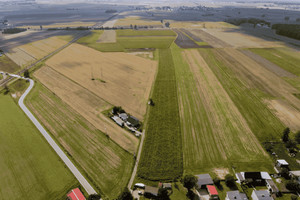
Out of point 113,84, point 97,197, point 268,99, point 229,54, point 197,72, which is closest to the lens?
point 97,197

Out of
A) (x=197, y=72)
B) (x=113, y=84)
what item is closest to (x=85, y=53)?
(x=113, y=84)

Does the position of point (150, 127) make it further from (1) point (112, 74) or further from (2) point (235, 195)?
(1) point (112, 74)

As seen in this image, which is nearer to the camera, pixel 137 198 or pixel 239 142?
pixel 137 198

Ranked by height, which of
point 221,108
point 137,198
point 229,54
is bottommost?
point 137,198

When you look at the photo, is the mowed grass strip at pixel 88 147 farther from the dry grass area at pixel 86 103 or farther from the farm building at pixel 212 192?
the farm building at pixel 212 192

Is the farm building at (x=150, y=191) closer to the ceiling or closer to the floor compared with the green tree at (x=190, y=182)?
closer to the floor

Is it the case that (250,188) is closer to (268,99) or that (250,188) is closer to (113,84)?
(268,99)

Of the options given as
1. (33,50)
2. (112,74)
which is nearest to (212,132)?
(112,74)

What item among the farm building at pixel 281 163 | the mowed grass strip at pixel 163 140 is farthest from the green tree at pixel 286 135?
the mowed grass strip at pixel 163 140
